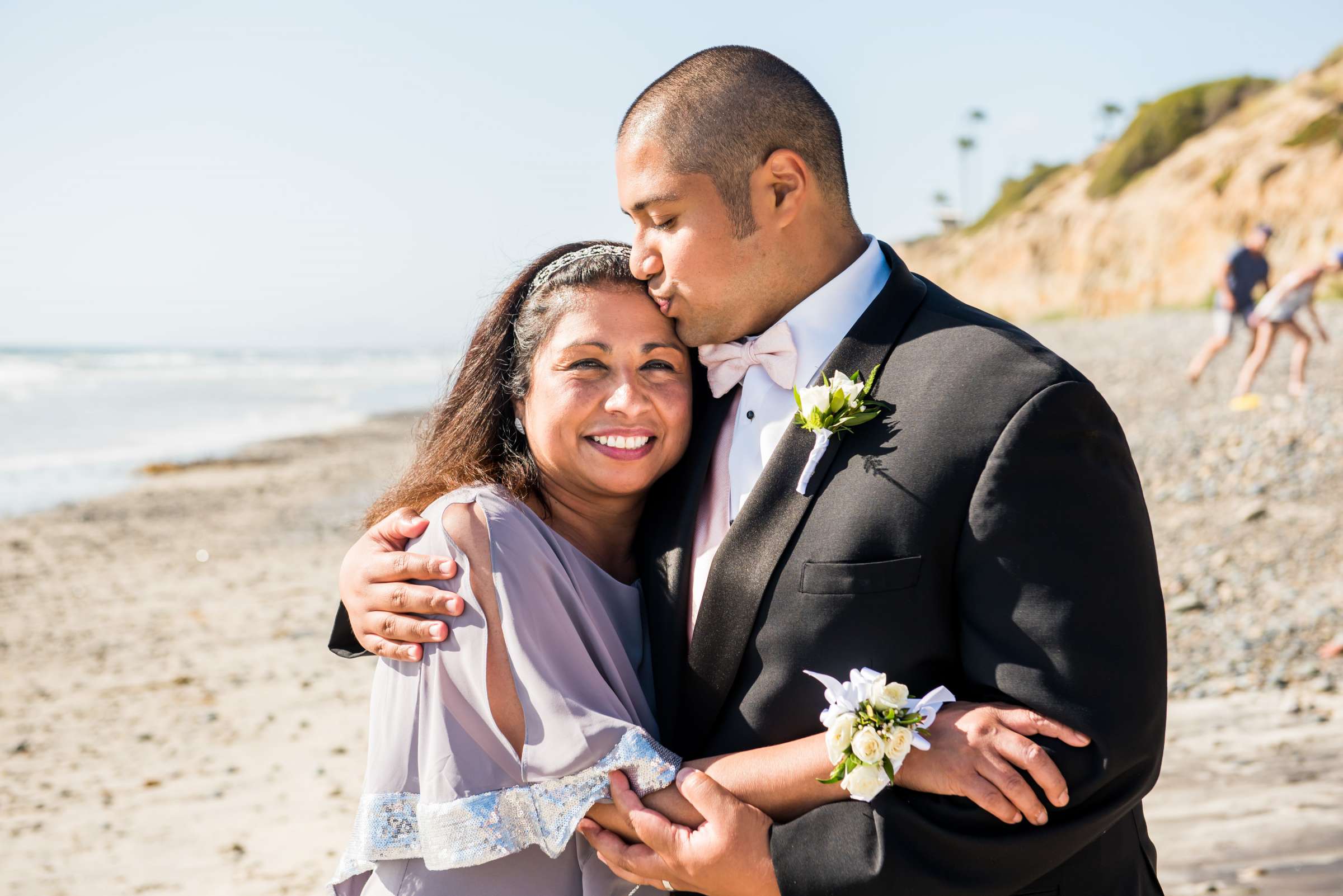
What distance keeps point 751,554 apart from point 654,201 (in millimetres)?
914

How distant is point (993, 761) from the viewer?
2.14 m

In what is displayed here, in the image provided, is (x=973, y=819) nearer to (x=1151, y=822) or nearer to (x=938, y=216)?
(x=1151, y=822)

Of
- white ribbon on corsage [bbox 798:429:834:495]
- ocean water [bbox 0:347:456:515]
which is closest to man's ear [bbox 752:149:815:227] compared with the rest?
white ribbon on corsage [bbox 798:429:834:495]

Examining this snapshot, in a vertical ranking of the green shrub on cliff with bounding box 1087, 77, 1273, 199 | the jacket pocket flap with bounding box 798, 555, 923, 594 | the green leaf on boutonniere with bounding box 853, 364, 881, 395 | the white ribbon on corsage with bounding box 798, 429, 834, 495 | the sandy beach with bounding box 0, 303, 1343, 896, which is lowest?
the sandy beach with bounding box 0, 303, 1343, 896

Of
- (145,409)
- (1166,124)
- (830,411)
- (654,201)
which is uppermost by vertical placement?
(1166,124)

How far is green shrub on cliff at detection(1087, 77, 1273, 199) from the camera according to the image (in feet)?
135

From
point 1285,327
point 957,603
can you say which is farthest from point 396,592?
point 1285,327

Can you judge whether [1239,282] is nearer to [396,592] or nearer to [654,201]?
[654,201]

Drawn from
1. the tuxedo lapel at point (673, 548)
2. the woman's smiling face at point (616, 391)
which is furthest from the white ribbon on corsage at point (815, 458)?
the woman's smiling face at point (616, 391)

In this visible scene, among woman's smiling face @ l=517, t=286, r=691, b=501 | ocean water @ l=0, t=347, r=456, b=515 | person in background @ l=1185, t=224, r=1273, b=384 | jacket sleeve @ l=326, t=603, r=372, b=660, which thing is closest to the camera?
Result: woman's smiling face @ l=517, t=286, r=691, b=501

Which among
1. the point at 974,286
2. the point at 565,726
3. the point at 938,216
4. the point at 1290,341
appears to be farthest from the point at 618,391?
the point at 938,216

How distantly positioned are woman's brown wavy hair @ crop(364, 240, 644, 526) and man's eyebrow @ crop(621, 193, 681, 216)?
22 cm

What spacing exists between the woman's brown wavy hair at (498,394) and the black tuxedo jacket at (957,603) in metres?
0.80

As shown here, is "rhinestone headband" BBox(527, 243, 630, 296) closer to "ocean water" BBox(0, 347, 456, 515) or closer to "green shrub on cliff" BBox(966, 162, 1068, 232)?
"ocean water" BBox(0, 347, 456, 515)
